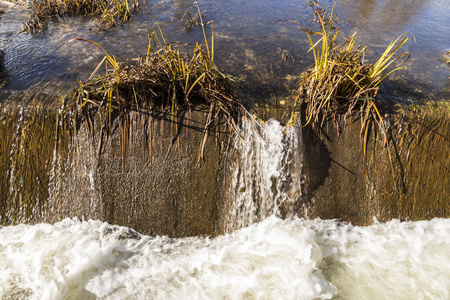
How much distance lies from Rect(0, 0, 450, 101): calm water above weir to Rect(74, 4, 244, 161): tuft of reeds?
644mm

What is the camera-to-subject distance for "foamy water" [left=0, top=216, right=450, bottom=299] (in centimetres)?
248

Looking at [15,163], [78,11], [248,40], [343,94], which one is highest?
[78,11]

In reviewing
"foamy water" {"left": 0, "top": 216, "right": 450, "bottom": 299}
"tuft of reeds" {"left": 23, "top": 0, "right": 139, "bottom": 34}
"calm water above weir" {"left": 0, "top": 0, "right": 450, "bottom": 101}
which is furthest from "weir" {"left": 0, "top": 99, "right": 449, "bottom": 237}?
"tuft of reeds" {"left": 23, "top": 0, "right": 139, "bottom": 34}

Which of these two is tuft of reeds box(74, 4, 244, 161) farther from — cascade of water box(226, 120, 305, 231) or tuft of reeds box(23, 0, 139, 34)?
tuft of reeds box(23, 0, 139, 34)

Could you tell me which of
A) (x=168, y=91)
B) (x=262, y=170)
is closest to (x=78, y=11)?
(x=168, y=91)

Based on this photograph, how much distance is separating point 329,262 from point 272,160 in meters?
1.10

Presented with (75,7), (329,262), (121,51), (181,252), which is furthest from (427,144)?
(75,7)

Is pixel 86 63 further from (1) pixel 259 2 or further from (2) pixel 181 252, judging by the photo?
(1) pixel 259 2

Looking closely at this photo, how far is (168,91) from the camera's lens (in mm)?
2857

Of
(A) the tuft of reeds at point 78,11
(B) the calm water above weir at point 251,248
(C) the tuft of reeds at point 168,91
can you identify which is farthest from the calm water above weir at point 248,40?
(C) the tuft of reeds at point 168,91

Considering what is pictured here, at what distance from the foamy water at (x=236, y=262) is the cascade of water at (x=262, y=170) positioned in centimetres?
18

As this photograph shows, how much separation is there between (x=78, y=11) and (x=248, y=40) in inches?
139

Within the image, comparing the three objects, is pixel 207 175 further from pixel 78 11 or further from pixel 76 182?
pixel 78 11

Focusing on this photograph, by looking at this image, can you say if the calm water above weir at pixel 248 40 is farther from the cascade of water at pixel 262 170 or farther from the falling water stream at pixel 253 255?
the falling water stream at pixel 253 255
